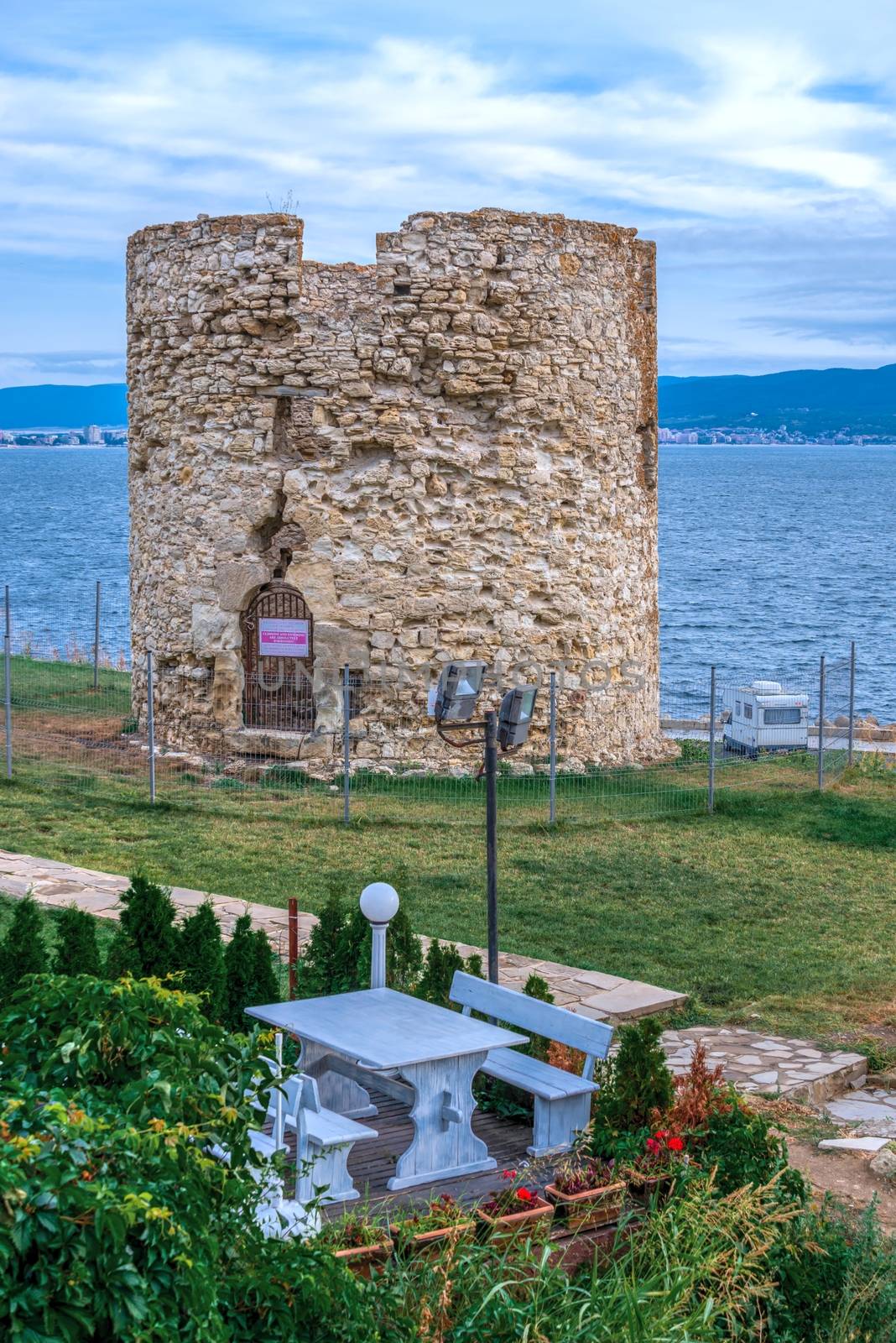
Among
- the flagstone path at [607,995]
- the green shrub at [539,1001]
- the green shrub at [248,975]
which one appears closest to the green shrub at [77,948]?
the green shrub at [248,975]

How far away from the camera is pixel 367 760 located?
16.8 metres

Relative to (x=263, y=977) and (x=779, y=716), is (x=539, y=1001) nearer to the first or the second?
(x=263, y=977)

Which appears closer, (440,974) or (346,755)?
(440,974)

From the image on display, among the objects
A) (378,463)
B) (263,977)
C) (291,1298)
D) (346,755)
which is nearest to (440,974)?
(263,977)

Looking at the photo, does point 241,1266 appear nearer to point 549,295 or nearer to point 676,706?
point 549,295

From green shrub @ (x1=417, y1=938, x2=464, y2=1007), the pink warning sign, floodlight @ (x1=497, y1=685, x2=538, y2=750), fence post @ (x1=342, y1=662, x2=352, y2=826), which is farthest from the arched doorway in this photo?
green shrub @ (x1=417, y1=938, x2=464, y2=1007)

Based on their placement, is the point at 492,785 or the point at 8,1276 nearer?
the point at 8,1276

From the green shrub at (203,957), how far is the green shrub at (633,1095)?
2.37m

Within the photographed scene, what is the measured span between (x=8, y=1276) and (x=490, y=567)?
44.0 feet

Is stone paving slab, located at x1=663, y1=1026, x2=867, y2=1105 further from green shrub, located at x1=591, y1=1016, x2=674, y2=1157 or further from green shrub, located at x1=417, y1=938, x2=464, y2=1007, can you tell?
green shrub, located at x1=591, y1=1016, x2=674, y2=1157

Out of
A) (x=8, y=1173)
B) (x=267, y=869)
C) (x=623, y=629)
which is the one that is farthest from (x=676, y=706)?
(x=8, y=1173)

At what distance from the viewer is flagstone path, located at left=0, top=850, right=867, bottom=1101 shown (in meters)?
8.80

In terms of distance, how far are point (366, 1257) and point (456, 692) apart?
4.27m

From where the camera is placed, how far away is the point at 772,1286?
19.2 feet
